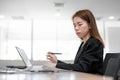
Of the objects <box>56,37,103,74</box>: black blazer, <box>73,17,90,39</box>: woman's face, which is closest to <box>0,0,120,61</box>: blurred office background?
<box>73,17,90,39</box>: woman's face

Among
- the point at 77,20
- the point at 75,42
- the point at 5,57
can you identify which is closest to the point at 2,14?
the point at 5,57

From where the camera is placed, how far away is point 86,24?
1.85 m

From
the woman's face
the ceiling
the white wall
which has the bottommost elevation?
the white wall

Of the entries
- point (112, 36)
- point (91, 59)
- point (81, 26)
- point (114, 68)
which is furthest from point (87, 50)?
point (112, 36)

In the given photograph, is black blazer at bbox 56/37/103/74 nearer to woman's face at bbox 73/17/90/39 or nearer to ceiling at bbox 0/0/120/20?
woman's face at bbox 73/17/90/39

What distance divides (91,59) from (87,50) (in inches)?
3.9

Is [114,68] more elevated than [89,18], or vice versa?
[89,18]

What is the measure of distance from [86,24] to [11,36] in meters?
7.80

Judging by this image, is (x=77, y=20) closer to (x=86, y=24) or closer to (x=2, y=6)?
(x=86, y=24)

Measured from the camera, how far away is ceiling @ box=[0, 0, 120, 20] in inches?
275

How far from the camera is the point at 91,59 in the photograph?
169cm

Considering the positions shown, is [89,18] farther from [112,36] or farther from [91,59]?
[112,36]

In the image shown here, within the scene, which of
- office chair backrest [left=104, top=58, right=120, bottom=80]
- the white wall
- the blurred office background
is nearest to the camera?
office chair backrest [left=104, top=58, right=120, bottom=80]

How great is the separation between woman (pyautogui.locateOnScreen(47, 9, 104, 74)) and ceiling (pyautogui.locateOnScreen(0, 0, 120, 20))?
511cm
